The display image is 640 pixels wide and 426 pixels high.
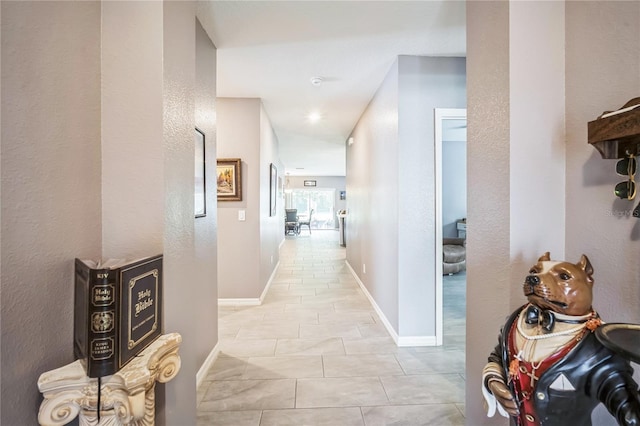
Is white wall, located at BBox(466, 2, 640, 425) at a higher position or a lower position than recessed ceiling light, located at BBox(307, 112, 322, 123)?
lower

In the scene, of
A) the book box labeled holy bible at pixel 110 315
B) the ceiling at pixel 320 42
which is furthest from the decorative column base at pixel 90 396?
the ceiling at pixel 320 42

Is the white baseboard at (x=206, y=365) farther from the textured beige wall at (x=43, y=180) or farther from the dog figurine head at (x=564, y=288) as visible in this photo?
the dog figurine head at (x=564, y=288)

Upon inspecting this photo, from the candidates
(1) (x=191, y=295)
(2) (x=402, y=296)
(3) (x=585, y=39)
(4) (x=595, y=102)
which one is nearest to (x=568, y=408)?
(4) (x=595, y=102)

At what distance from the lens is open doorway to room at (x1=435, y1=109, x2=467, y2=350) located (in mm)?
2613

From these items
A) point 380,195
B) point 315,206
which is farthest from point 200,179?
point 315,206

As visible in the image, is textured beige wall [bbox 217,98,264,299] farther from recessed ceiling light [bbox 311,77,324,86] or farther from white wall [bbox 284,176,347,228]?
white wall [bbox 284,176,347,228]

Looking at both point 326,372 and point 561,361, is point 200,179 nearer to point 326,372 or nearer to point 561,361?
point 326,372

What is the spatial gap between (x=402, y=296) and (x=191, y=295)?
6.09ft

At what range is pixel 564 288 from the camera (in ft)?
2.63

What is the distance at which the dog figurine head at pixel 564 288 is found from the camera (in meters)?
0.80

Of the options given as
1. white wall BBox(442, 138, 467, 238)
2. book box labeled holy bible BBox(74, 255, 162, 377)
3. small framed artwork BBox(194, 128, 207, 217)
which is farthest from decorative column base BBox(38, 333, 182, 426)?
white wall BBox(442, 138, 467, 238)

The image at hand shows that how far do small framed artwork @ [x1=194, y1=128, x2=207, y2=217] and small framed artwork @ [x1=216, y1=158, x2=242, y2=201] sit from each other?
56.4 inches

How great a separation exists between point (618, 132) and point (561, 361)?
2.20ft

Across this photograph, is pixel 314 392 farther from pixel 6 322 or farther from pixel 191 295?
pixel 6 322
